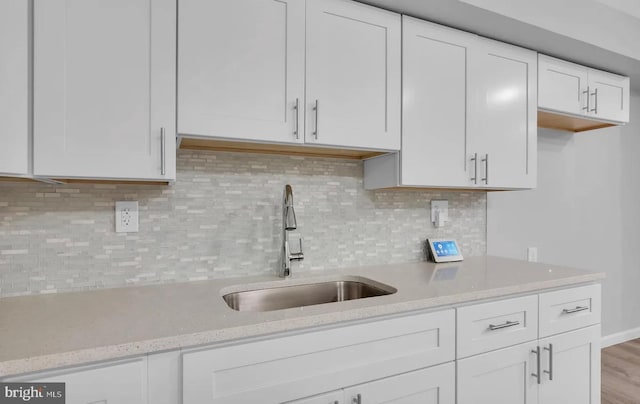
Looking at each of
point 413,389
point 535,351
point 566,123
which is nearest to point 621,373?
point 535,351

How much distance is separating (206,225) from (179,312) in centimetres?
54

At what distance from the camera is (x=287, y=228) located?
1602 millimetres

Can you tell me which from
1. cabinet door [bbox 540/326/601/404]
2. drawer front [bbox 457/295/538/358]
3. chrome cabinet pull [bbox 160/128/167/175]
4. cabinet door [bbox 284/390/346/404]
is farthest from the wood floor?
chrome cabinet pull [bbox 160/128/167/175]

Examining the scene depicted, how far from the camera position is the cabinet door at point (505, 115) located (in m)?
1.94

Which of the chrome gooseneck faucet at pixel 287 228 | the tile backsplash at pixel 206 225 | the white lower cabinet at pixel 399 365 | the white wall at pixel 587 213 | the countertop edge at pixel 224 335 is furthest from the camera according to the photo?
the white wall at pixel 587 213

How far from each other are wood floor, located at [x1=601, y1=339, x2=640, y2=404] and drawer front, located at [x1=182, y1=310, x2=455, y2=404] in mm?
1789

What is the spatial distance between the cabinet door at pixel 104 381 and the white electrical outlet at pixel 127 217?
71 cm

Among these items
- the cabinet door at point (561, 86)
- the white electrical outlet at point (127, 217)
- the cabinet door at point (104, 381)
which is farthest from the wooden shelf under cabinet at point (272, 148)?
the cabinet door at point (561, 86)

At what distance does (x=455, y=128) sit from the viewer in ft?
6.10

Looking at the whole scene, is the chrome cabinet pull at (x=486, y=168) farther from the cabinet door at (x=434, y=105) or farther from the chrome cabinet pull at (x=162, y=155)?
the chrome cabinet pull at (x=162, y=155)

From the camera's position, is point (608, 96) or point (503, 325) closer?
point (503, 325)

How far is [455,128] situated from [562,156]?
4.65ft

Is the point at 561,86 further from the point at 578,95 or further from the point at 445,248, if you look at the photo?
the point at 445,248

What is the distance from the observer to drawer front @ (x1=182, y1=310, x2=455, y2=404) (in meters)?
1.03
